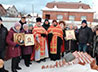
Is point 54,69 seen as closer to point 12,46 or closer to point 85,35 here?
point 12,46

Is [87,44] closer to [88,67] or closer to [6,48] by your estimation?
[88,67]

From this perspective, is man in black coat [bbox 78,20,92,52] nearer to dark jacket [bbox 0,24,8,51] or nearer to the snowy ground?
the snowy ground

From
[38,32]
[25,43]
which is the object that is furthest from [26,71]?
[38,32]

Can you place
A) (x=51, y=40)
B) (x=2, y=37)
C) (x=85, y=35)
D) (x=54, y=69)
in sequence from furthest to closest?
(x=51, y=40), (x=85, y=35), (x=54, y=69), (x=2, y=37)

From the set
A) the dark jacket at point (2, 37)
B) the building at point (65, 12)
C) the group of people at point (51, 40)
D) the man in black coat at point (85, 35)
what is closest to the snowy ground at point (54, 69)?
the group of people at point (51, 40)

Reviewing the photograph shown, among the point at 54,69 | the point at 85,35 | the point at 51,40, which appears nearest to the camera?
the point at 54,69

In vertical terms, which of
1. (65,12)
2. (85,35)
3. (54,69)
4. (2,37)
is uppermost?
(2,37)

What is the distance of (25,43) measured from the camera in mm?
4895

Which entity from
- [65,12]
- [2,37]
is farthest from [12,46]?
[65,12]

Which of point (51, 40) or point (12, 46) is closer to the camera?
point (12, 46)

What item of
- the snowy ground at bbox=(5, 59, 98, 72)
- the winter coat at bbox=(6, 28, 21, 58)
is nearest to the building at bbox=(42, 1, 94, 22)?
the snowy ground at bbox=(5, 59, 98, 72)

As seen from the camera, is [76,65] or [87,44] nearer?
[76,65]

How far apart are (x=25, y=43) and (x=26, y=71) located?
3.32ft

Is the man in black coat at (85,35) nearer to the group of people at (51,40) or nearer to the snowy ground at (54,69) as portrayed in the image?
the group of people at (51,40)
